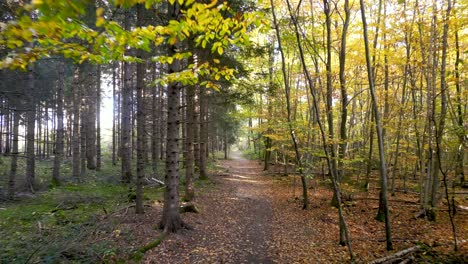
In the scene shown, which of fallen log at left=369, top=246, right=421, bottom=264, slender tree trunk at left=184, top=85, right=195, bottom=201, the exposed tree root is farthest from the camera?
slender tree trunk at left=184, top=85, right=195, bottom=201

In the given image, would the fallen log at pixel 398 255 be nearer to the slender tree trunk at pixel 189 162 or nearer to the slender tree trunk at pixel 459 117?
the slender tree trunk at pixel 459 117

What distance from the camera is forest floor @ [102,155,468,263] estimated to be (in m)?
6.65

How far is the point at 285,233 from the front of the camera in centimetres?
873

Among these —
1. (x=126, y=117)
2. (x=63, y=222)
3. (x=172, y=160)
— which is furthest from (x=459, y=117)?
(x=63, y=222)

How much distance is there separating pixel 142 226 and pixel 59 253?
3125 millimetres

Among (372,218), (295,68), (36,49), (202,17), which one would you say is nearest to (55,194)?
(36,49)

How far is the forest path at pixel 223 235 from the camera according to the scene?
6.55 m

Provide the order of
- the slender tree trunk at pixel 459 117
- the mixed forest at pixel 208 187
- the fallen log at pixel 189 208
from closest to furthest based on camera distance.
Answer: the mixed forest at pixel 208 187
the slender tree trunk at pixel 459 117
the fallen log at pixel 189 208

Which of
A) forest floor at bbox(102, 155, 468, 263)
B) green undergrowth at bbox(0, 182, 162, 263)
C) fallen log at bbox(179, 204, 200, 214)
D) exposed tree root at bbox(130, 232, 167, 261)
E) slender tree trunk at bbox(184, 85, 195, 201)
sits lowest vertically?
forest floor at bbox(102, 155, 468, 263)

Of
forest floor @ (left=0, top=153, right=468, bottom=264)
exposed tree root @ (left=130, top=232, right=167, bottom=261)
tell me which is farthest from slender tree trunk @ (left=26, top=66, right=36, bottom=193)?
exposed tree root @ (left=130, top=232, right=167, bottom=261)

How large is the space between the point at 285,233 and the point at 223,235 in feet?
6.72

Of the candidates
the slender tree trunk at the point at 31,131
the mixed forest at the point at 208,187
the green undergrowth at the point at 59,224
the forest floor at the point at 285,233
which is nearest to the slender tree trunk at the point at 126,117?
the mixed forest at the point at 208,187

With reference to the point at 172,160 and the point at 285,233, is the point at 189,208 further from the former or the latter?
the point at 285,233

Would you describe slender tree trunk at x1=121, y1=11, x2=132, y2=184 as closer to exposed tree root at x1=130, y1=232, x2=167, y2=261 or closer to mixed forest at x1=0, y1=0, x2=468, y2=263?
mixed forest at x1=0, y1=0, x2=468, y2=263
